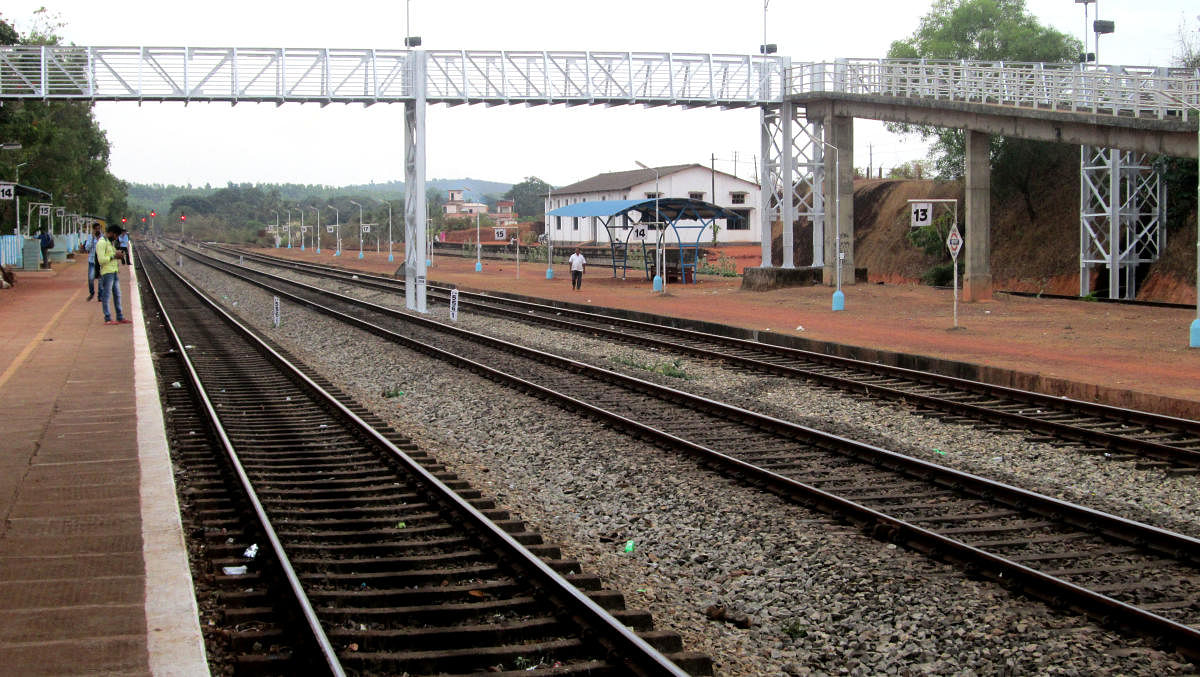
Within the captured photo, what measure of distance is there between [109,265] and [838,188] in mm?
25653

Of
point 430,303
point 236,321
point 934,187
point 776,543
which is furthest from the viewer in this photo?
point 934,187

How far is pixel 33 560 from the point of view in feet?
23.1

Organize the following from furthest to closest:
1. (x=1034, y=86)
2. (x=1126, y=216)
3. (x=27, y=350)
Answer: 1. (x=1126, y=216)
2. (x=1034, y=86)
3. (x=27, y=350)

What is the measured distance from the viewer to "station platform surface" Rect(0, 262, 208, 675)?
544 cm

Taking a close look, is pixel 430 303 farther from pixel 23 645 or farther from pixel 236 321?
pixel 23 645

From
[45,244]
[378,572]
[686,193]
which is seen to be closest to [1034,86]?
[378,572]

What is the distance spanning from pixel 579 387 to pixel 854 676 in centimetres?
1066

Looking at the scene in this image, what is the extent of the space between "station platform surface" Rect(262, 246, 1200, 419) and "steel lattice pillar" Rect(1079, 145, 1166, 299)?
2421mm

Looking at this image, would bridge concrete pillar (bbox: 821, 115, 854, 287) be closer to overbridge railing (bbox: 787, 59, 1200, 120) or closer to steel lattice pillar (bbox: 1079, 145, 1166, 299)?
overbridge railing (bbox: 787, 59, 1200, 120)

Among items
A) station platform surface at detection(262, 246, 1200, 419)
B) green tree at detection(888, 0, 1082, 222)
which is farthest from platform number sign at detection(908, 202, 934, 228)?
green tree at detection(888, 0, 1082, 222)

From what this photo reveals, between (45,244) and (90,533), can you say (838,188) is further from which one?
(45,244)

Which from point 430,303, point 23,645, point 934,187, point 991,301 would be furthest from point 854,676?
point 934,187

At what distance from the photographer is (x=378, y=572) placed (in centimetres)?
733

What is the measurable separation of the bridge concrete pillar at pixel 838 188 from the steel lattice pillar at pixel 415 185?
589 inches
